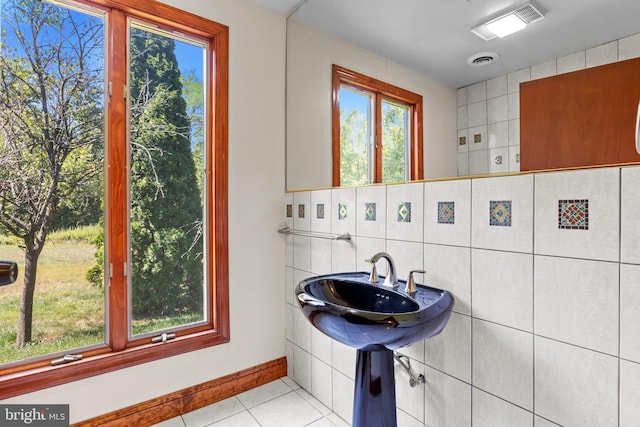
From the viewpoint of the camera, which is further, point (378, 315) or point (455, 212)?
point (455, 212)

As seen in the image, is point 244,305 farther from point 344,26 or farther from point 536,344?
point 344,26

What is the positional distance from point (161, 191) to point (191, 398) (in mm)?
1158

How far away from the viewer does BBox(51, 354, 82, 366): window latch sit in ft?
4.70

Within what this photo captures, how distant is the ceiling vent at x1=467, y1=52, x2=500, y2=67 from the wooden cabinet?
167 mm

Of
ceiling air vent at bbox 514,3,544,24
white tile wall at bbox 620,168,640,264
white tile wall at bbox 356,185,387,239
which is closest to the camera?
white tile wall at bbox 620,168,640,264

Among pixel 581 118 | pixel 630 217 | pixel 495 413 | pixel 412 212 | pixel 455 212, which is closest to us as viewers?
pixel 630 217

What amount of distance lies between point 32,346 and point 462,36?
2.28 m

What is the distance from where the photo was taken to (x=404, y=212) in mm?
1351

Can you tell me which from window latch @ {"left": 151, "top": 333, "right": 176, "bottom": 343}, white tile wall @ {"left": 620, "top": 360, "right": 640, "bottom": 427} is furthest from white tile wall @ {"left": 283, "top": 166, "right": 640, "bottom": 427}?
window latch @ {"left": 151, "top": 333, "right": 176, "bottom": 343}

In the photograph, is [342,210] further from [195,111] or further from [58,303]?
[58,303]

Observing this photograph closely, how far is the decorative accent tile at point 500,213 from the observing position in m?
1.02

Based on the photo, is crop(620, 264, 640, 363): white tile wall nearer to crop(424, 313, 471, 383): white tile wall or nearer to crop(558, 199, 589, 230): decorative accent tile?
crop(558, 199, 589, 230): decorative accent tile

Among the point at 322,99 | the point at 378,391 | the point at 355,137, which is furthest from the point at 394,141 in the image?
the point at 378,391

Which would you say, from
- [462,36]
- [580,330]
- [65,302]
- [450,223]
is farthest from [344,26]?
[65,302]
